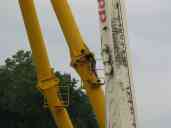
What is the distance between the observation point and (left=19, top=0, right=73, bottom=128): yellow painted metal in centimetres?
2247

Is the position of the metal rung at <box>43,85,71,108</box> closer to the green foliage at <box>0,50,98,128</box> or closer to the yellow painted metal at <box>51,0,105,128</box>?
the yellow painted metal at <box>51,0,105,128</box>

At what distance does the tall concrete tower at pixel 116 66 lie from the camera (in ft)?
39.2

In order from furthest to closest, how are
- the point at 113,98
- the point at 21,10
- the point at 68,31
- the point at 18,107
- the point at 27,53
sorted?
the point at 27,53
the point at 18,107
the point at 21,10
the point at 68,31
the point at 113,98

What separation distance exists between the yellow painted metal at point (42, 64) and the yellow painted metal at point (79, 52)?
2199mm

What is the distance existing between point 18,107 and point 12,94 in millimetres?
2189

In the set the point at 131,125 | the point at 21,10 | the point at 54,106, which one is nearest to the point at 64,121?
the point at 54,106

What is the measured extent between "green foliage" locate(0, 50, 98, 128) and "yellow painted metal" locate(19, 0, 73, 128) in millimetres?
29287

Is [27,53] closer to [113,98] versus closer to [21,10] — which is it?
[21,10]

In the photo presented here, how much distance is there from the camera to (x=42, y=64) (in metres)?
Answer: 23.0

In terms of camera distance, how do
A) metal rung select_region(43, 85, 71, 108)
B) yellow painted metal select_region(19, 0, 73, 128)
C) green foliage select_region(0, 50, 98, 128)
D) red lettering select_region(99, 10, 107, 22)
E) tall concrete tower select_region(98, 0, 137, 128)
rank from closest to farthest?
tall concrete tower select_region(98, 0, 137, 128)
red lettering select_region(99, 10, 107, 22)
yellow painted metal select_region(19, 0, 73, 128)
metal rung select_region(43, 85, 71, 108)
green foliage select_region(0, 50, 98, 128)

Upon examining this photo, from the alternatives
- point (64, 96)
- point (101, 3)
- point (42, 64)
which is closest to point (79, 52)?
point (42, 64)

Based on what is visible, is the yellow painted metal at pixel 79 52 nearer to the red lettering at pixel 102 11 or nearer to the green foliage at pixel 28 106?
the red lettering at pixel 102 11

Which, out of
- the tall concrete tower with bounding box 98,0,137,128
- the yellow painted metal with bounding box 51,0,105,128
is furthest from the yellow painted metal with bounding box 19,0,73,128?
the tall concrete tower with bounding box 98,0,137,128

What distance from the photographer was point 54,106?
77.4 ft
